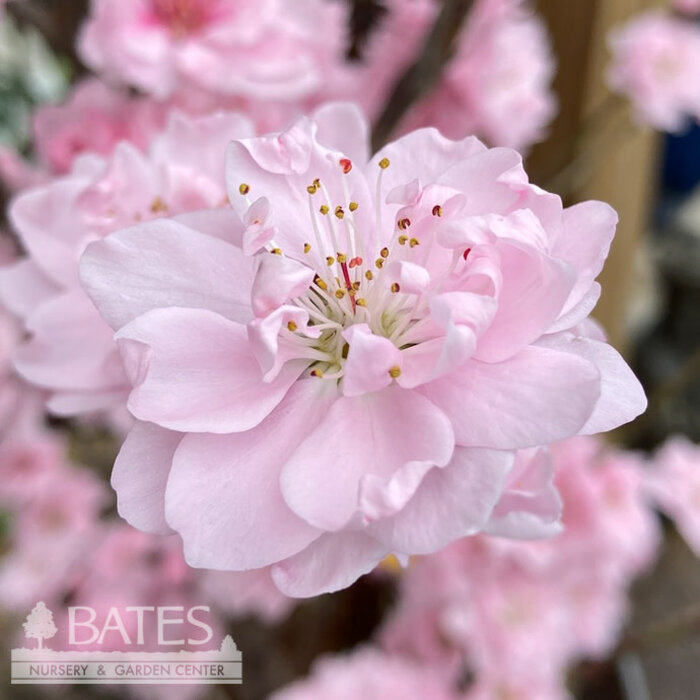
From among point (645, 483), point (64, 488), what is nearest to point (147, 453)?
point (64, 488)

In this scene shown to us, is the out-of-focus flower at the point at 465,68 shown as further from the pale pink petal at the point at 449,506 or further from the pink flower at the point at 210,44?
the pale pink petal at the point at 449,506

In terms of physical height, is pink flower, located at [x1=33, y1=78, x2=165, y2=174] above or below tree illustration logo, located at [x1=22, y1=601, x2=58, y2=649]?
above

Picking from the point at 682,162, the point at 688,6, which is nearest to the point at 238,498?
the point at 688,6

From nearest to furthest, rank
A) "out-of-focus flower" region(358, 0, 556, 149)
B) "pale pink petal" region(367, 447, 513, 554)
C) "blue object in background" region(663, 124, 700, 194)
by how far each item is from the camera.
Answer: "pale pink petal" region(367, 447, 513, 554), "out-of-focus flower" region(358, 0, 556, 149), "blue object in background" region(663, 124, 700, 194)

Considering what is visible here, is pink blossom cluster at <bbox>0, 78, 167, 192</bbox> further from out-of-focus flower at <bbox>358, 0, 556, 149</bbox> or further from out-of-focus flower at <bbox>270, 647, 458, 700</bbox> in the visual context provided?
out-of-focus flower at <bbox>270, 647, 458, 700</bbox>

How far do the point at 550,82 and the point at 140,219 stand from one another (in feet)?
1.82

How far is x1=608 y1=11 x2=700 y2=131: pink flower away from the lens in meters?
0.56

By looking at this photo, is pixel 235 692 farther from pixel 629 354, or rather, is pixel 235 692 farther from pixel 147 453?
pixel 629 354

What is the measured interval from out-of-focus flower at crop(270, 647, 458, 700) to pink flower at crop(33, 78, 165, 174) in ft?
0.99

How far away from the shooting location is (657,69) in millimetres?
559

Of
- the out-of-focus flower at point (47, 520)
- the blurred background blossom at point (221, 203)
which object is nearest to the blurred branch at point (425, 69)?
the blurred background blossom at point (221, 203)

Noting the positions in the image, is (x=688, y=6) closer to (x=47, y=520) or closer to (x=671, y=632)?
(x=671, y=632)

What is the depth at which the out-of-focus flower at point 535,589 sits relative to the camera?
0.48 meters

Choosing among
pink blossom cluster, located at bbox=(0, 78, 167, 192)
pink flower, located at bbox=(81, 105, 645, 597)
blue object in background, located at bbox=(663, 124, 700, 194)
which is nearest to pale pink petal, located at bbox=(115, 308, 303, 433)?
pink flower, located at bbox=(81, 105, 645, 597)
